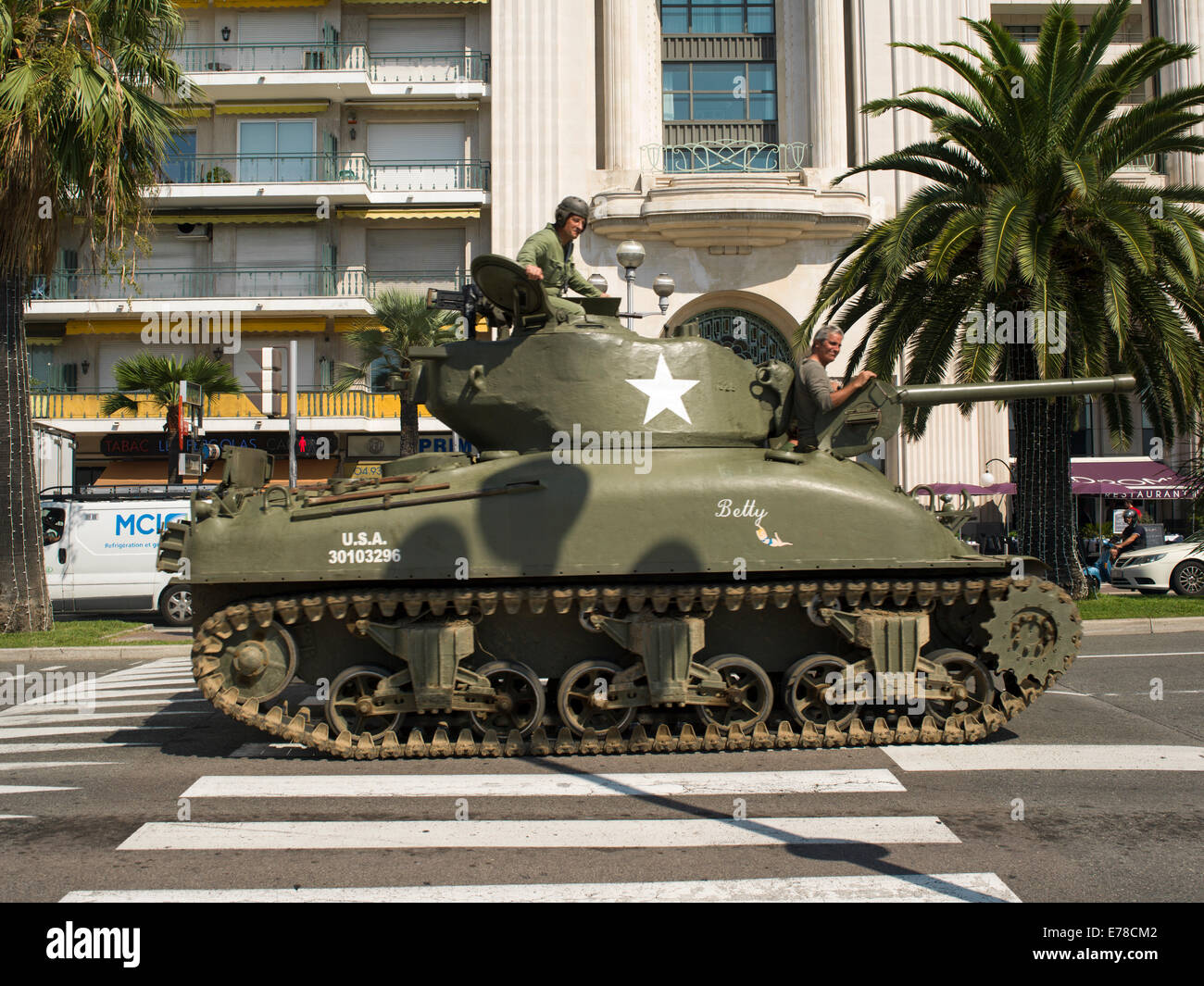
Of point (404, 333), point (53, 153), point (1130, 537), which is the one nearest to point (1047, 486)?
point (1130, 537)

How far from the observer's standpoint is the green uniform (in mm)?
9086

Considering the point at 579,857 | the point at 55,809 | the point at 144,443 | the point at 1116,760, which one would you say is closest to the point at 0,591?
the point at 55,809

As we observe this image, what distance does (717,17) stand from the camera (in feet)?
105

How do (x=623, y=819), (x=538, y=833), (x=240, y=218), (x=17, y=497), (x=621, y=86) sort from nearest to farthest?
(x=538, y=833) → (x=623, y=819) → (x=17, y=497) → (x=621, y=86) → (x=240, y=218)

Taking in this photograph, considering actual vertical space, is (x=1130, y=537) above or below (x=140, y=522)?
below

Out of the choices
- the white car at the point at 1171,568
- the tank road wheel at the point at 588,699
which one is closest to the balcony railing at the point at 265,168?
the white car at the point at 1171,568

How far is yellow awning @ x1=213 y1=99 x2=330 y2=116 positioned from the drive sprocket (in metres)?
29.8

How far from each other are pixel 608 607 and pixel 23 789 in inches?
165

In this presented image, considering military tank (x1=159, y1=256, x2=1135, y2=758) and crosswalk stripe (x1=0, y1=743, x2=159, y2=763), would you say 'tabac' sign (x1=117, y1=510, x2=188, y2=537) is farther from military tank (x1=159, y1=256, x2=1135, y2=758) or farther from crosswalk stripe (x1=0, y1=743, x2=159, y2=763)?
military tank (x1=159, y1=256, x2=1135, y2=758)

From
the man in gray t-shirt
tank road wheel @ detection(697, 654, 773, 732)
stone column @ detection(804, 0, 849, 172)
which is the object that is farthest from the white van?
stone column @ detection(804, 0, 849, 172)

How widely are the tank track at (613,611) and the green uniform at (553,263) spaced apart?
2506 mm

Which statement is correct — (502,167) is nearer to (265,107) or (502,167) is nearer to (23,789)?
(265,107)

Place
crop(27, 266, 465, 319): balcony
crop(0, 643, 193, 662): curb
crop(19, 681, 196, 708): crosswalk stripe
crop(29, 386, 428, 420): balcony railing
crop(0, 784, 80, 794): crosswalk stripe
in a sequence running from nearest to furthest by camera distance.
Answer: crop(0, 784, 80, 794): crosswalk stripe
crop(19, 681, 196, 708): crosswalk stripe
crop(0, 643, 193, 662): curb
crop(29, 386, 428, 420): balcony railing
crop(27, 266, 465, 319): balcony

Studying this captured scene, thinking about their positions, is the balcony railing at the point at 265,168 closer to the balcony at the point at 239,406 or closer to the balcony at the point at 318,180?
the balcony at the point at 318,180
